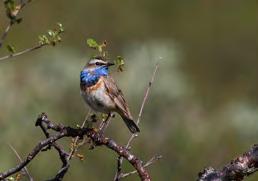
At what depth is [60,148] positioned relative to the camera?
4.24m

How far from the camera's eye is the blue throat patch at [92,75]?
20.8 ft

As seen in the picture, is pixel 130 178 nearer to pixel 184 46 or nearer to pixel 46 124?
pixel 46 124

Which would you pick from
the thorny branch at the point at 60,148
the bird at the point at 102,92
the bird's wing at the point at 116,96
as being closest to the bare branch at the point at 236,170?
the thorny branch at the point at 60,148

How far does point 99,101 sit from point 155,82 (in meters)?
3.81

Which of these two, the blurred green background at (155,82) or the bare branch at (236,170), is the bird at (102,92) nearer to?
the blurred green background at (155,82)

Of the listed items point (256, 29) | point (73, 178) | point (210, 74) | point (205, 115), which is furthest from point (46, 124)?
point (256, 29)

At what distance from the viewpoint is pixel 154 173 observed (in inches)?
327

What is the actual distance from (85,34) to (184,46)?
1.50m

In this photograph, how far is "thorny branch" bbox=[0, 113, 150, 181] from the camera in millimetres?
3971

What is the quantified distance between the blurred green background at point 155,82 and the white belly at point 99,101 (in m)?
1.48

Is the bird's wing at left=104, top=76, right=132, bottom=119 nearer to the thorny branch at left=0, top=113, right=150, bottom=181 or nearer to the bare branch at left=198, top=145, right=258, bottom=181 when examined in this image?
the thorny branch at left=0, top=113, right=150, bottom=181

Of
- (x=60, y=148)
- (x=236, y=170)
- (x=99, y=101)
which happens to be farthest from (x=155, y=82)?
(x=236, y=170)

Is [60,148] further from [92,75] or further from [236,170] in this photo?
[92,75]

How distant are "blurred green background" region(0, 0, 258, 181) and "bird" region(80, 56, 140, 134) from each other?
55.4 inches
